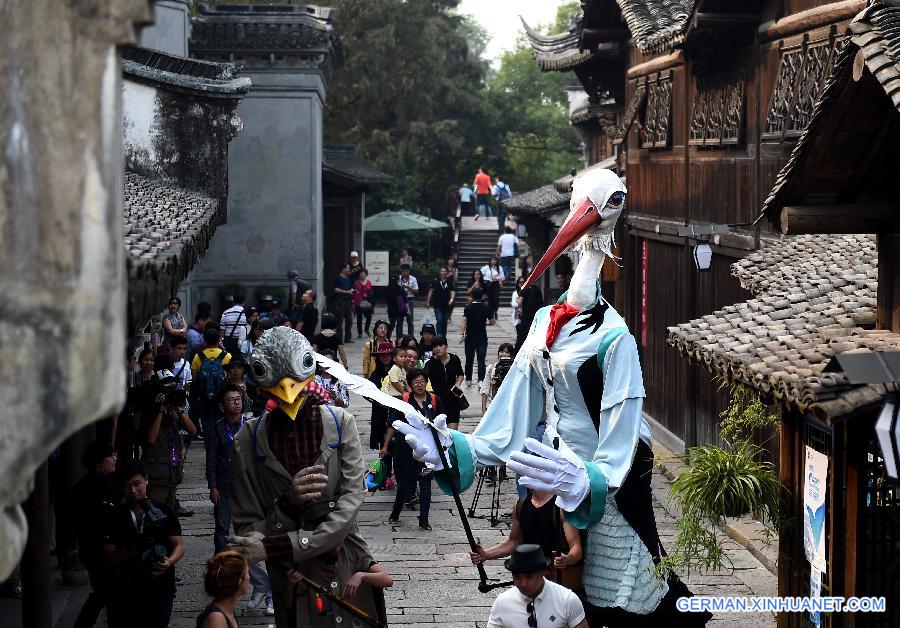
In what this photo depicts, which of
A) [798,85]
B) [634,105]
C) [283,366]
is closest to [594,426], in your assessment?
[283,366]

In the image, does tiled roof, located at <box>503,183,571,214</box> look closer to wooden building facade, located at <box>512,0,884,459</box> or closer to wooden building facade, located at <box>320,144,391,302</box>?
wooden building facade, located at <box>320,144,391,302</box>

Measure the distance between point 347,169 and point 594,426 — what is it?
30.0 meters

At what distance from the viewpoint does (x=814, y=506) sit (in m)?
8.20

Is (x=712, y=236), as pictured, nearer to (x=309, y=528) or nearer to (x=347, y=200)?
(x=309, y=528)

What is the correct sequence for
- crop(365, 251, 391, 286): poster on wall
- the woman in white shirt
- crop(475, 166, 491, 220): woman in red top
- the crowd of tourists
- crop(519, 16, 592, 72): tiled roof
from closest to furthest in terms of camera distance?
the crowd of tourists < crop(519, 16, 592, 72): tiled roof < the woman in white shirt < crop(365, 251, 391, 286): poster on wall < crop(475, 166, 491, 220): woman in red top

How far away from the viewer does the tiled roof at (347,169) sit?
116 feet

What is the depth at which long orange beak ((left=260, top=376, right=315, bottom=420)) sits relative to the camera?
7.64 meters

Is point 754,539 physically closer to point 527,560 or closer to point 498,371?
point 498,371

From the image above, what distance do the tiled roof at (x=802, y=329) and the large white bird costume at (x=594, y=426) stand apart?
0.92 metres

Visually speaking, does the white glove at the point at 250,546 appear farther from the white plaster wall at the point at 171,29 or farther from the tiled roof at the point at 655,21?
the white plaster wall at the point at 171,29

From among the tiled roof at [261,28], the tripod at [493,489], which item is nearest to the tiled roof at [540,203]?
the tiled roof at [261,28]

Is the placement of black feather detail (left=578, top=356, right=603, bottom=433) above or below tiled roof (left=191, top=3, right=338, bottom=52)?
below

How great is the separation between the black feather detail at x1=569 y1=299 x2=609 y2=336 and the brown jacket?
1.52 metres

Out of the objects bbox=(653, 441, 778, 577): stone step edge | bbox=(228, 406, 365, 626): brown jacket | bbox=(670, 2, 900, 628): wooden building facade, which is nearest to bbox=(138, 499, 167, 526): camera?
bbox=(228, 406, 365, 626): brown jacket
